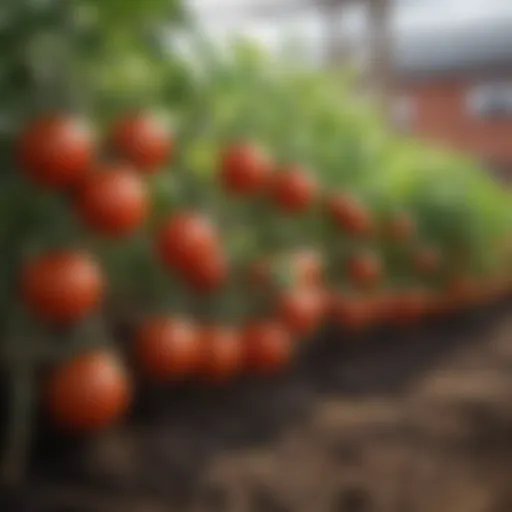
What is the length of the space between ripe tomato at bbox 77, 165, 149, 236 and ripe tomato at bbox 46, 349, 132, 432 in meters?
0.08

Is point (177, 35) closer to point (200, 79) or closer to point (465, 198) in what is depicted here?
point (200, 79)

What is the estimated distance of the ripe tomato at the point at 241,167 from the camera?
78 cm

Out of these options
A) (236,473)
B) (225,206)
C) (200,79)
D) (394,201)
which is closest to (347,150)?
(394,201)

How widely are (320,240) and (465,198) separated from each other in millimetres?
236

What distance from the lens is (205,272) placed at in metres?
0.69

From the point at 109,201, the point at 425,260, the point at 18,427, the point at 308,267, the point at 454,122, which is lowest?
the point at 18,427

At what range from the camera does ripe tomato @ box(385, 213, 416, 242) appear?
111 centimetres

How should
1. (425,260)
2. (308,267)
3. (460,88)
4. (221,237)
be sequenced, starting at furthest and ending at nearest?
(460,88)
(425,260)
(308,267)
(221,237)

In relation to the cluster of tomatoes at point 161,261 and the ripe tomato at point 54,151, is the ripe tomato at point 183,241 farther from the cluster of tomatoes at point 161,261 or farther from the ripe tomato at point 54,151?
the ripe tomato at point 54,151

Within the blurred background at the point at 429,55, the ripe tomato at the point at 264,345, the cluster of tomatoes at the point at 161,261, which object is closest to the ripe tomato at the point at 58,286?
the cluster of tomatoes at the point at 161,261

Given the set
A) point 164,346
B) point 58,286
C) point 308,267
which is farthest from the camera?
point 308,267

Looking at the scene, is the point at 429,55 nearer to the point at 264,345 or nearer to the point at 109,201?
the point at 264,345

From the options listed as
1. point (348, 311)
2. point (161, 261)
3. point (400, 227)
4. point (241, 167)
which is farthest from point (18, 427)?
point (400, 227)

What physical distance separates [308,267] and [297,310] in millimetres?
82
